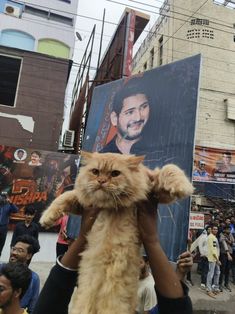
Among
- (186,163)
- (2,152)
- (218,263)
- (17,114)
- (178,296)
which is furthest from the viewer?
(17,114)

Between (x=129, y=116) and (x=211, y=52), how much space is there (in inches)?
530

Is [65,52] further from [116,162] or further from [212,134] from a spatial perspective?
[116,162]

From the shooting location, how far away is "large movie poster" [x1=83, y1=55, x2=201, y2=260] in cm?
359

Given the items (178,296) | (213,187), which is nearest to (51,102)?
(213,187)

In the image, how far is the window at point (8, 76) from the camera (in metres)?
11.5

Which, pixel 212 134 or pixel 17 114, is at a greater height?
pixel 212 134

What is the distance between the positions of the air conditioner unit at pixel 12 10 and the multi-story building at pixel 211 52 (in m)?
6.96

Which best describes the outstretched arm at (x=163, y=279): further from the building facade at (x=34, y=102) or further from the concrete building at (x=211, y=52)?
the concrete building at (x=211, y=52)

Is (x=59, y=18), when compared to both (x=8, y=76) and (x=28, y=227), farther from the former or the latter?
(x=28, y=227)

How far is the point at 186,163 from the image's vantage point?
3.67 metres

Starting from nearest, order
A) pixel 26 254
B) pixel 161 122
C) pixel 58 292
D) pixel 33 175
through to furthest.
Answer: pixel 58 292, pixel 26 254, pixel 161 122, pixel 33 175

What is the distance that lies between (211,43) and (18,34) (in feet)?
31.1

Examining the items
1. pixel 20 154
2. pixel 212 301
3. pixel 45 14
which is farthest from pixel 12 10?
pixel 212 301

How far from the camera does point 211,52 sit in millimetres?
16250
